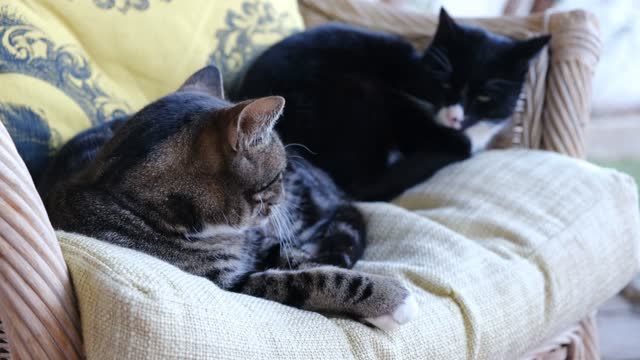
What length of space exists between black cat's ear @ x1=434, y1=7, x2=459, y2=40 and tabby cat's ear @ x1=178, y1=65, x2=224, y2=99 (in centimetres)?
64

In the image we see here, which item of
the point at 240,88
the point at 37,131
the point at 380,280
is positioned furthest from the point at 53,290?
the point at 240,88

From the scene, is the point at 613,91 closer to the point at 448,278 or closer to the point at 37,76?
the point at 448,278

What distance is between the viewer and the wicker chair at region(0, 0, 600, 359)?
69cm

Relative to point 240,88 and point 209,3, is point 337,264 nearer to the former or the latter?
point 240,88

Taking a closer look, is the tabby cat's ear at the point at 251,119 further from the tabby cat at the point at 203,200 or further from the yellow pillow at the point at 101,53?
the yellow pillow at the point at 101,53

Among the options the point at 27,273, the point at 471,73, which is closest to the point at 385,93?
the point at 471,73

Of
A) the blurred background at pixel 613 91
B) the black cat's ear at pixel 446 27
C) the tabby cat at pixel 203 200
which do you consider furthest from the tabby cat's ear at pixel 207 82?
the blurred background at pixel 613 91

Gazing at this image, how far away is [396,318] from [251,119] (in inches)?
14.0

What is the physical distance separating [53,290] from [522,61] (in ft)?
3.98

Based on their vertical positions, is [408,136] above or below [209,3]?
below

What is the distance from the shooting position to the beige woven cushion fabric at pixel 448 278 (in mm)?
755

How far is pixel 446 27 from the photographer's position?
1565 millimetres

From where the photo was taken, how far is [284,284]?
0.96 meters

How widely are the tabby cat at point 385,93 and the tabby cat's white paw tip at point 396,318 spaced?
558 mm
